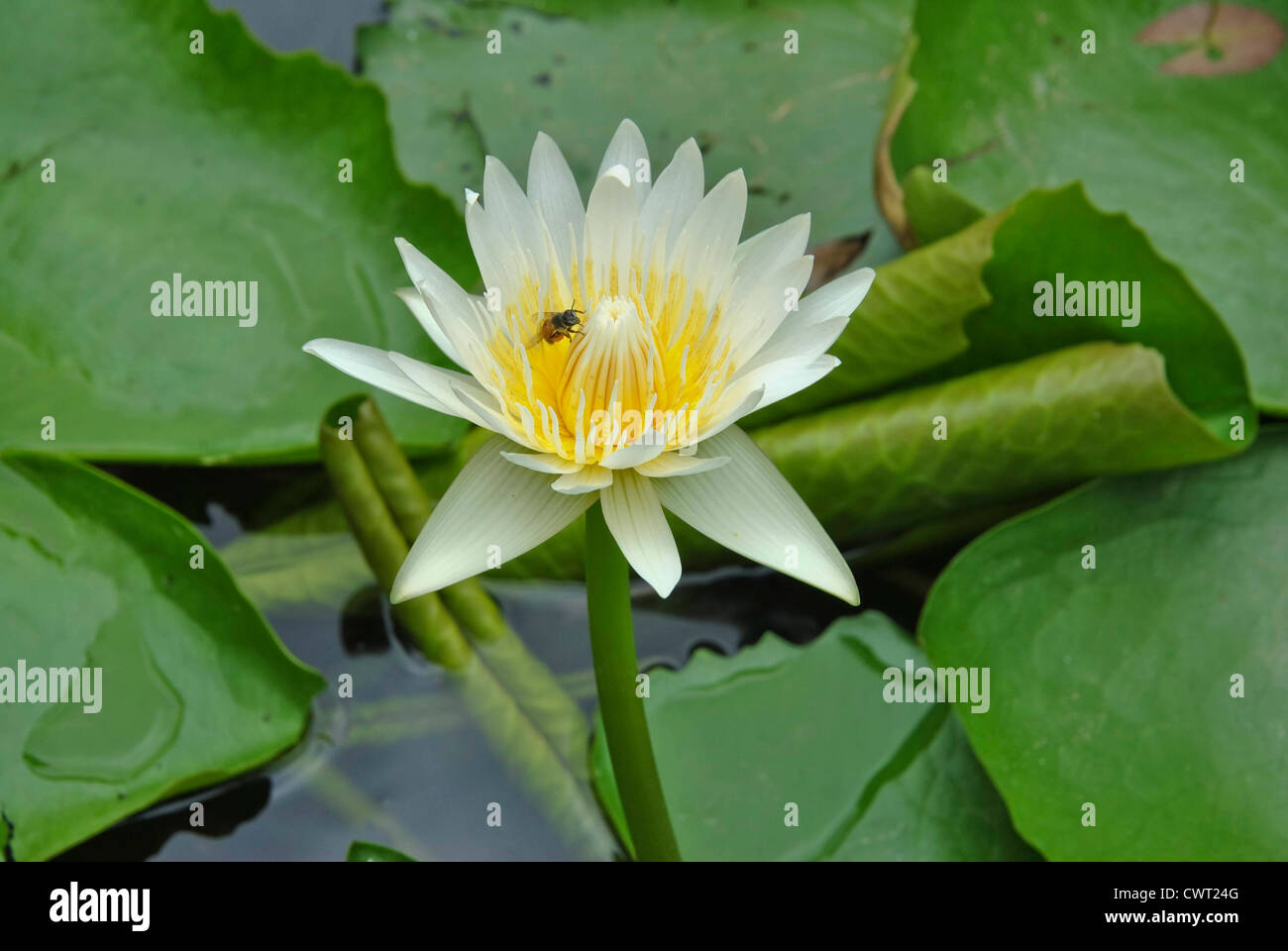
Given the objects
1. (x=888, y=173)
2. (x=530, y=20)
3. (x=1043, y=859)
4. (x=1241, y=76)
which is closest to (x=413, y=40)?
(x=530, y=20)

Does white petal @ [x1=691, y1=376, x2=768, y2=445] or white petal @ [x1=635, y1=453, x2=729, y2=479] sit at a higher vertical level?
white petal @ [x1=691, y1=376, x2=768, y2=445]

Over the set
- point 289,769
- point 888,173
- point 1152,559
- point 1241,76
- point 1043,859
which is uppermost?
point 1241,76

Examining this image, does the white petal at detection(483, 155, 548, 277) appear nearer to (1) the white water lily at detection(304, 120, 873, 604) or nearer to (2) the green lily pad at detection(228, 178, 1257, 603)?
(1) the white water lily at detection(304, 120, 873, 604)

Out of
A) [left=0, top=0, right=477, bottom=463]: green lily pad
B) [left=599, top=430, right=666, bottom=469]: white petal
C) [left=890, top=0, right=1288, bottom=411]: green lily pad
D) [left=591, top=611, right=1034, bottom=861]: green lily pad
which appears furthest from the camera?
[left=890, top=0, right=1288, bottom=411]: green lily pad

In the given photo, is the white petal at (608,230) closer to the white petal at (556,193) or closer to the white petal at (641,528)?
the white petal at (556,193)

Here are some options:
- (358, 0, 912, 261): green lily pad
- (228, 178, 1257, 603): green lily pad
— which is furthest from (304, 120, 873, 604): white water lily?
(358, 0, 912, 261): green lily pad
